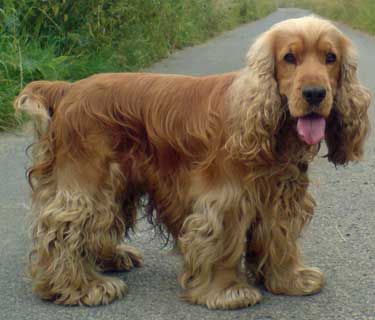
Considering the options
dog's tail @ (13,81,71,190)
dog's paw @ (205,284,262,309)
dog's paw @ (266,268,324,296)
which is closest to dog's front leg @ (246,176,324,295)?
dog's paw @ (266,268,324,296)

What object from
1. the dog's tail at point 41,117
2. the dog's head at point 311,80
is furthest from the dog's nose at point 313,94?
the dog's tail at point 41,117

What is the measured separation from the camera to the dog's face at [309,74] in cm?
350

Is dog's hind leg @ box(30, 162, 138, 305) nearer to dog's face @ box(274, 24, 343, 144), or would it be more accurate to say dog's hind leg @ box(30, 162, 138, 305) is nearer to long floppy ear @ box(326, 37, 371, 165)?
dog's face @ box(274, 24, 343, 144)

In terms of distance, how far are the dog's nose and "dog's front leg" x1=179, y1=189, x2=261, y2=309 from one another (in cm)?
56

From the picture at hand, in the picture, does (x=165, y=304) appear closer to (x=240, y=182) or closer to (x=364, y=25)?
(x=240, y=182)

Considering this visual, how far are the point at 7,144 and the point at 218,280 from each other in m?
4.06

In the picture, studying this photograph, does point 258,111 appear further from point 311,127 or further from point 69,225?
point 69,225

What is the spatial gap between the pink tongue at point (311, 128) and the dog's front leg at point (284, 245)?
30 cm

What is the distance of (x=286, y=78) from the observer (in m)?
3.63

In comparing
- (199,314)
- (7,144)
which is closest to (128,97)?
(199,314)

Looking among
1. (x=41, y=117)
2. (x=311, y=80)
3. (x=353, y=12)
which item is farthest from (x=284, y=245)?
(x=353, y=12)

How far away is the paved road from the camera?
12.8ft

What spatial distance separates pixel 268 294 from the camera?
4.07 meters

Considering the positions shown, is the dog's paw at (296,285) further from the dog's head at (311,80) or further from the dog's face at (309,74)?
the dog's face at (309,74)
